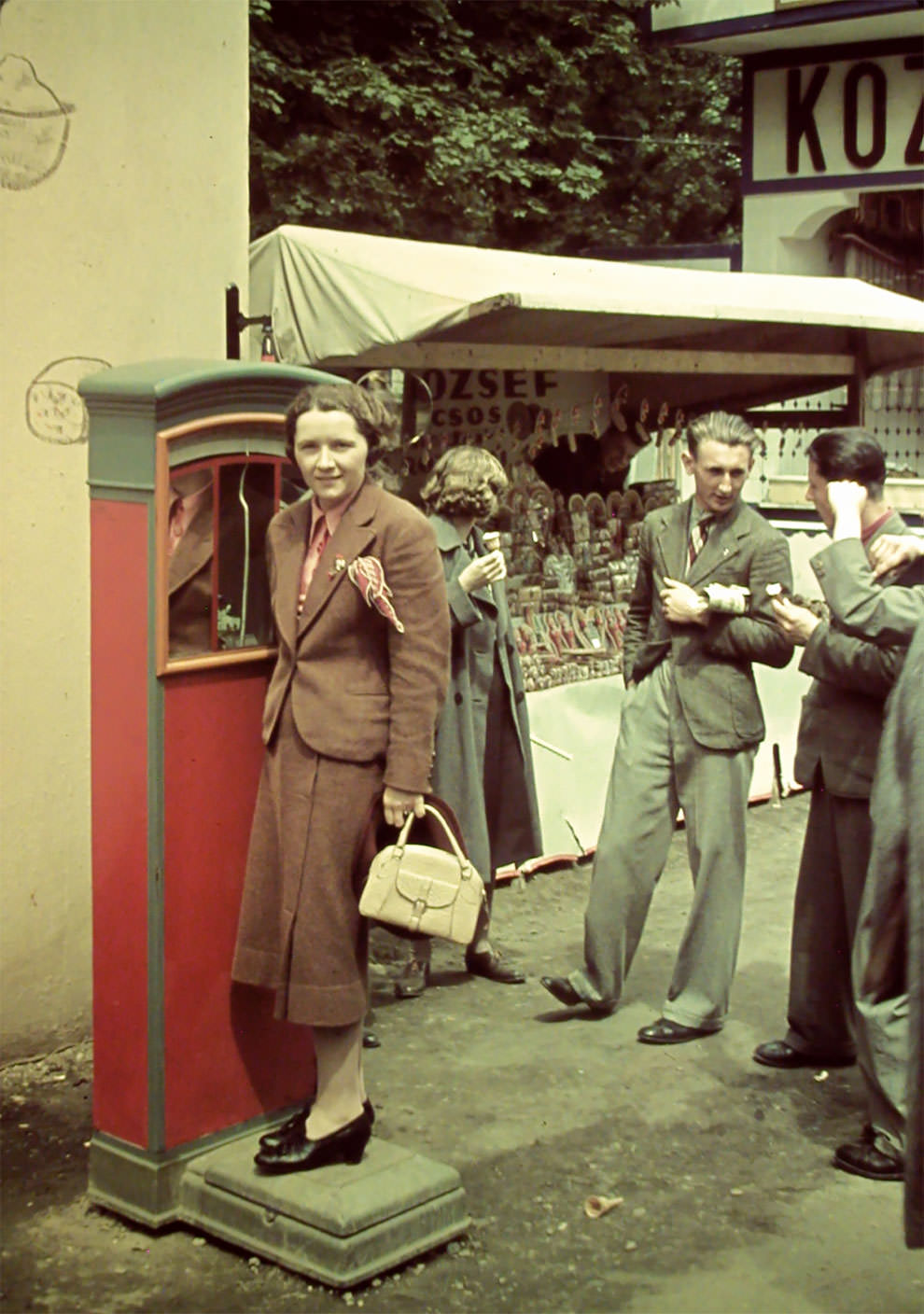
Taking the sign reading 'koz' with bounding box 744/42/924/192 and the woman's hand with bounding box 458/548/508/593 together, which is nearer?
the woman's hand with bounding box 458/548/508/593

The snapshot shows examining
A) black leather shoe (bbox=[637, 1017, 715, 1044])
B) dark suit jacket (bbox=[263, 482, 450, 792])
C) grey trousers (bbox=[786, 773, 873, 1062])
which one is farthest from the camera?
black leather shoe (bbox=[637, 1017, 715, 1044])

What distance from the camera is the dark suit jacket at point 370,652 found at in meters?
4.12

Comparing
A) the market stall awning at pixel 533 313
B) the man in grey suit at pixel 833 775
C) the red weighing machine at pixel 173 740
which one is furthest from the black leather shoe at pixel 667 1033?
the market stall awning at pixel 533 313

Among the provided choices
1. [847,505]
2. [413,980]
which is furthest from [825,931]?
[413,980]

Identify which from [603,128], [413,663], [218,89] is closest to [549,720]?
[218,89]

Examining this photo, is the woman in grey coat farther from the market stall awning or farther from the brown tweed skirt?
the brown tweed skirt

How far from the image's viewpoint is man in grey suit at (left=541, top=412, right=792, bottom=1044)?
5.62 m

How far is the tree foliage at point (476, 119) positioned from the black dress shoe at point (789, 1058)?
404 inches

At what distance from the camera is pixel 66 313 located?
520cm

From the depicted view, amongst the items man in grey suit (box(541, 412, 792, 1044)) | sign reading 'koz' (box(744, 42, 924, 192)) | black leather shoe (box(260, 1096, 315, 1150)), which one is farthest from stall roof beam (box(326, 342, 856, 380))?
sign reading 'koz' (box(744, 42, 924, 192))

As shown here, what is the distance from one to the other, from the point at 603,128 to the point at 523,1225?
16.9 m

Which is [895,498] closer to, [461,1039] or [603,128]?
[603,128]

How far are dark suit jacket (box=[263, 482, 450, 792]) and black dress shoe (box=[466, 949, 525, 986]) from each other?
94.6 inches

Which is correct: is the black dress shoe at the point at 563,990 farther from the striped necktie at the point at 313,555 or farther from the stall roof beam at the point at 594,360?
the stall roof beam at the point at 594,360
